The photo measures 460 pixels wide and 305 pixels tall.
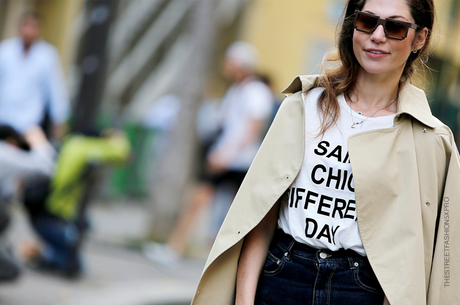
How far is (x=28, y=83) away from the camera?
21.7ft

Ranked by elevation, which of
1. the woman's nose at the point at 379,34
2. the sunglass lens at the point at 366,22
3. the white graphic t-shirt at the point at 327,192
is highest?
the sunglass lens at the point at 366,22

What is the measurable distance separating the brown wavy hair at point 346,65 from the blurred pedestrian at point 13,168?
3.01 meters

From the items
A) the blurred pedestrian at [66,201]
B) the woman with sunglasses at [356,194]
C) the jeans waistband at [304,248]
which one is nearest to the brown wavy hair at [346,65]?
the woman with sunglasses at [356,194]

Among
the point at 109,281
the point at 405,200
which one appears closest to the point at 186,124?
the point at 109,281

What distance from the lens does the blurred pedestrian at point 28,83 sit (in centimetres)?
653

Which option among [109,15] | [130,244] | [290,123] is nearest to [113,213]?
[130,244]

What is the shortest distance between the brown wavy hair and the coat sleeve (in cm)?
44

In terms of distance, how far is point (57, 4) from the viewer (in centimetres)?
1453

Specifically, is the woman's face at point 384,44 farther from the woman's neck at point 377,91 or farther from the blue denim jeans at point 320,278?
the blue denim jeans at point 320,278

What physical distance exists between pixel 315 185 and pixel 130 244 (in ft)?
20.0

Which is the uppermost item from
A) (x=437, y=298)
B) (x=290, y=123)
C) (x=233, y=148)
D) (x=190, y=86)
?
(x=190, y=86)

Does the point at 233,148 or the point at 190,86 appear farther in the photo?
the point at 190,86

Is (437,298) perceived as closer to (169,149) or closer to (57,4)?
(169,149)

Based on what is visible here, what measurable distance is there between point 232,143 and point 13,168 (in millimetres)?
2849
